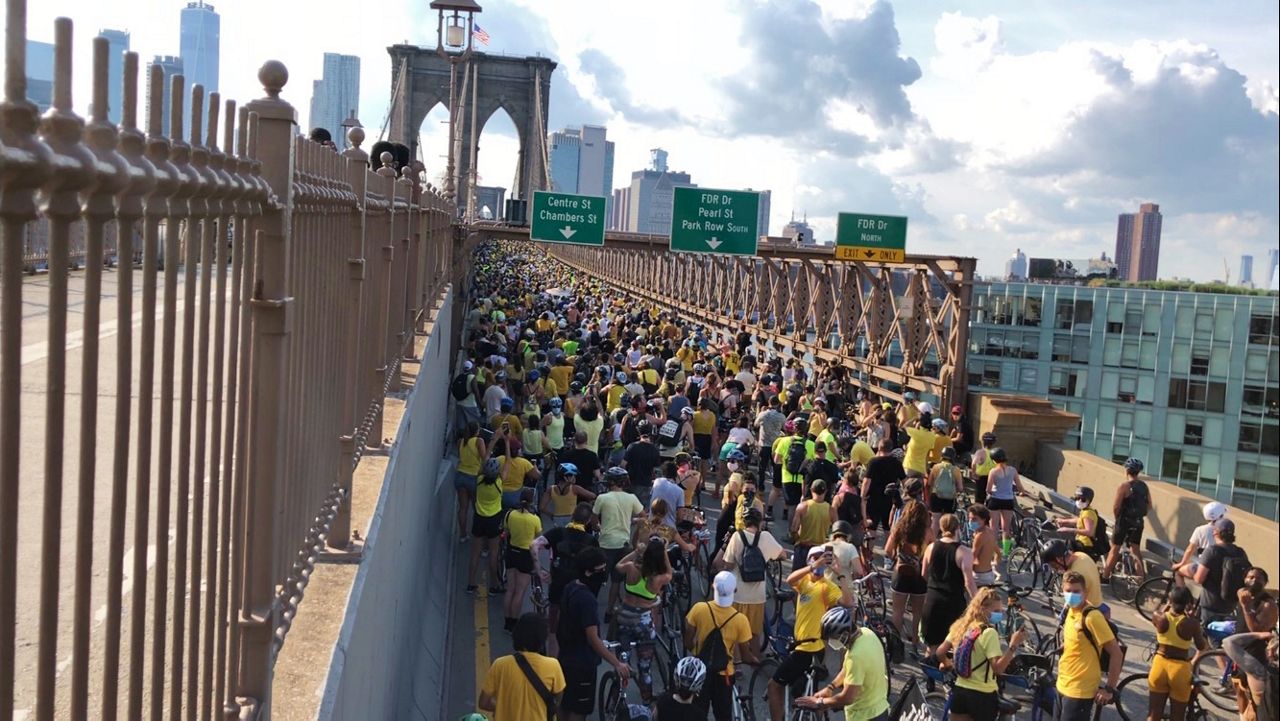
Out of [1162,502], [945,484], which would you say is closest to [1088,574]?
[945,484]

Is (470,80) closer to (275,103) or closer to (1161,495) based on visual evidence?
(1161,495)

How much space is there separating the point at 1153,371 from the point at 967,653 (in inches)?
→ 3655

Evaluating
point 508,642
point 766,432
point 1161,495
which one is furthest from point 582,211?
point 508,642

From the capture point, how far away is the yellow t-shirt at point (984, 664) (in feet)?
26.3

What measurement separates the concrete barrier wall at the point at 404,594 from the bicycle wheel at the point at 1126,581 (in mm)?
7553

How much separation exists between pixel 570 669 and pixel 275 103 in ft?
20.7

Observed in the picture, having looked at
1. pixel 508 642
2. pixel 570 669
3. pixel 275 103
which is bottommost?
pixel 508 642

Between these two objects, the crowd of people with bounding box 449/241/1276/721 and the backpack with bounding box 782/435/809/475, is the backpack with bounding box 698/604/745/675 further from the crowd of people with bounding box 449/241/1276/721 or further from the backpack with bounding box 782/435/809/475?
the backpack with bounding box 782/435/809/475

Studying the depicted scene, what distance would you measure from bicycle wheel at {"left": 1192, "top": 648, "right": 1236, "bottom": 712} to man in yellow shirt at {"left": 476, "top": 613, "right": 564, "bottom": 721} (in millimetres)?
5172

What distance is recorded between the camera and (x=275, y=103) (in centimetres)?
299

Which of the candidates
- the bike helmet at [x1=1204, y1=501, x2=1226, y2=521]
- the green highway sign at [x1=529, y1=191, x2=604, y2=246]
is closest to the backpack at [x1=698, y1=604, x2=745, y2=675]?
the bike helmet at [x1=1204, y1=501, x2=1226, y2=521]

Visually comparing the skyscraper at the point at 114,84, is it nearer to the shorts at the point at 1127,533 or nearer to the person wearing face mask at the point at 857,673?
the person wearing face mask at the point at 857,673

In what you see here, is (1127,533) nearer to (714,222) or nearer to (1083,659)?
(1083,659)

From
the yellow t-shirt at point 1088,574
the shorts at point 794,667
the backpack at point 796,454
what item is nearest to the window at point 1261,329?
the backpack at point 796,454
